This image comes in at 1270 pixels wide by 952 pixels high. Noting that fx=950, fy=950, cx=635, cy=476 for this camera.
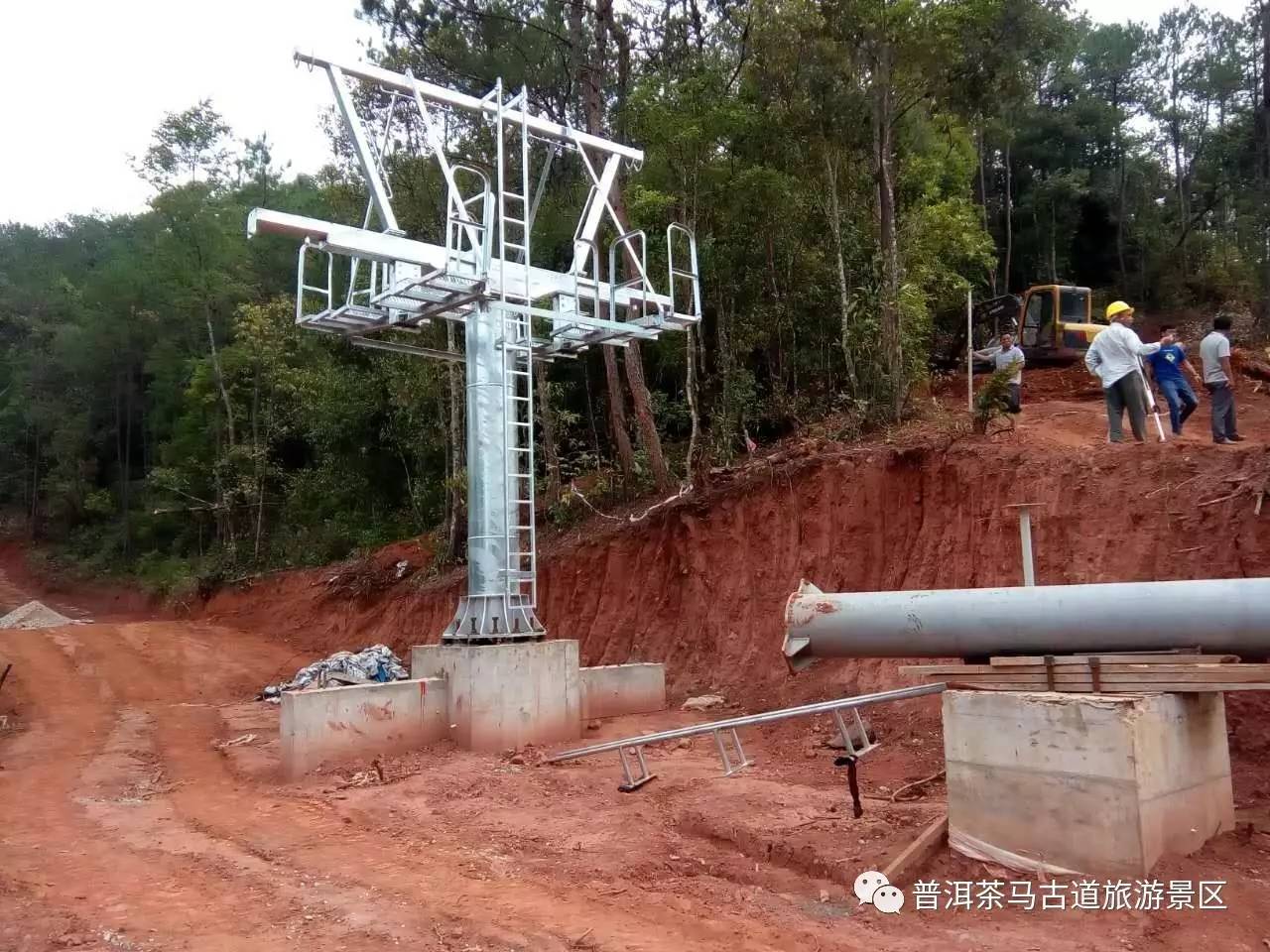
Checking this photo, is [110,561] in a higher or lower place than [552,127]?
lower

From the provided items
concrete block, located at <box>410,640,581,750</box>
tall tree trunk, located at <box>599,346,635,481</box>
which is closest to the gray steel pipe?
concrete block, located at <box>410,640,581,750</box>

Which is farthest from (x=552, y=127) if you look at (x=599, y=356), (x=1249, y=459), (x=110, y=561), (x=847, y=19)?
(x=110, y=561)

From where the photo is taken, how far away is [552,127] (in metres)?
12.8

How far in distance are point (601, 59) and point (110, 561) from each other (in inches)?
1268

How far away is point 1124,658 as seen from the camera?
6035mm

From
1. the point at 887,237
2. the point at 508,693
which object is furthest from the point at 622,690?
the point at 887,237

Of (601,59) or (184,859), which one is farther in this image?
(601,59)

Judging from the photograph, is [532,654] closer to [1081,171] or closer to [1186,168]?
[1081,171]

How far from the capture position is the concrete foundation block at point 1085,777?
18.3 feet

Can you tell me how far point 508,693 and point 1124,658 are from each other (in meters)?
6.90

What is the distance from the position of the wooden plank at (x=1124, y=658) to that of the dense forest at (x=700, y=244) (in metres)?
9.40

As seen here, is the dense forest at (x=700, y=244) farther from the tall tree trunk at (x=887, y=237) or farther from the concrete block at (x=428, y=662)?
the concrete block at (x=428, y=662)

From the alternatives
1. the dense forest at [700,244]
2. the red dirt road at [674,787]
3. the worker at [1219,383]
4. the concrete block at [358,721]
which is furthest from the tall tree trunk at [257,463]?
the worker at [1219,383]

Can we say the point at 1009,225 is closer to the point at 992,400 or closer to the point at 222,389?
the point at 992,400
